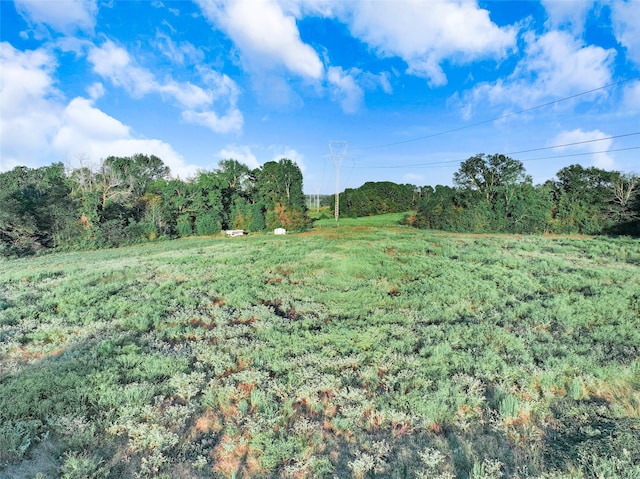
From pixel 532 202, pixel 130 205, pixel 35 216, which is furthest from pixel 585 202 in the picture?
pixel 35 216

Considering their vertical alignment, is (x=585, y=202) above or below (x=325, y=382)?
above

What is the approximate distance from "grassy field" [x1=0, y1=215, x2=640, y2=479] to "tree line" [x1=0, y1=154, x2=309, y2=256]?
2844cm

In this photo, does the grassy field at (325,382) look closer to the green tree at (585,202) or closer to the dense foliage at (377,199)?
the green tree at (585,202)

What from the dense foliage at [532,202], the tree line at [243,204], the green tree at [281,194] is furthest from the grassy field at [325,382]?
the green tree at [281,194]

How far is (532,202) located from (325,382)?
152 feet

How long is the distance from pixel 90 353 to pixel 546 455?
858 cm

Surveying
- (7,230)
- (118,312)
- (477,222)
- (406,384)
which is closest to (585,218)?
(477,222)

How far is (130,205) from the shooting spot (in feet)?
139

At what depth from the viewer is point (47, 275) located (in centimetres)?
1522

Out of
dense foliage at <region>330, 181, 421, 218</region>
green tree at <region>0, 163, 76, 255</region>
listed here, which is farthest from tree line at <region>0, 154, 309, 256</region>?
dense foliage at <region>330, 181, 421, 218</region>

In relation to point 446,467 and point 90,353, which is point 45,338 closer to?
point 90,353

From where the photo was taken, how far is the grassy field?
3828 millimetres

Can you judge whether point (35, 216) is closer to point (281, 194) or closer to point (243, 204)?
point (243, 204)

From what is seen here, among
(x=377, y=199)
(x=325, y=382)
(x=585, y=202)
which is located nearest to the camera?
(x=325, y=382)
